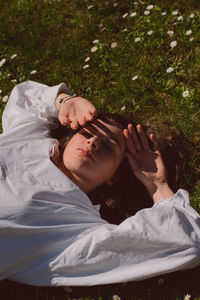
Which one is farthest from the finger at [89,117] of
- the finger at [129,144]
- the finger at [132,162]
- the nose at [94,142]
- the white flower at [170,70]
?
the white flower at [170,70]

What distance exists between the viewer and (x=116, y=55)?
160 inches

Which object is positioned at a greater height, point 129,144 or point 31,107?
point 31,107

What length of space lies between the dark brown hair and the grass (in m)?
0.15

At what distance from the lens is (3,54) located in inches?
173

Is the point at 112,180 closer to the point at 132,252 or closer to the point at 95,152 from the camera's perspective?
the point at 95,152

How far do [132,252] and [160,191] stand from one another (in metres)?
0.56

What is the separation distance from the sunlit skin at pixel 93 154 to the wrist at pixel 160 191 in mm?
298

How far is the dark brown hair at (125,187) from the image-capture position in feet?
10.2

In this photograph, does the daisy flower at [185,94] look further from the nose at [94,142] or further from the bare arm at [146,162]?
the nose at [94,142]

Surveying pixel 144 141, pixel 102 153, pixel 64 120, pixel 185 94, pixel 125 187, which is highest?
pixel 64 120

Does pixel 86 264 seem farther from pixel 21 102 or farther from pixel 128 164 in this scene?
pixel 21 102

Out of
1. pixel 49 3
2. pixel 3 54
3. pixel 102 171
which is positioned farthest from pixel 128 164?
pixel 49 3

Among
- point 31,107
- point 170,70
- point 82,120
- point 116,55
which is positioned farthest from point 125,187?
point 116,55

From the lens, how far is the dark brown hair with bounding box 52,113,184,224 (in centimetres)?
311
